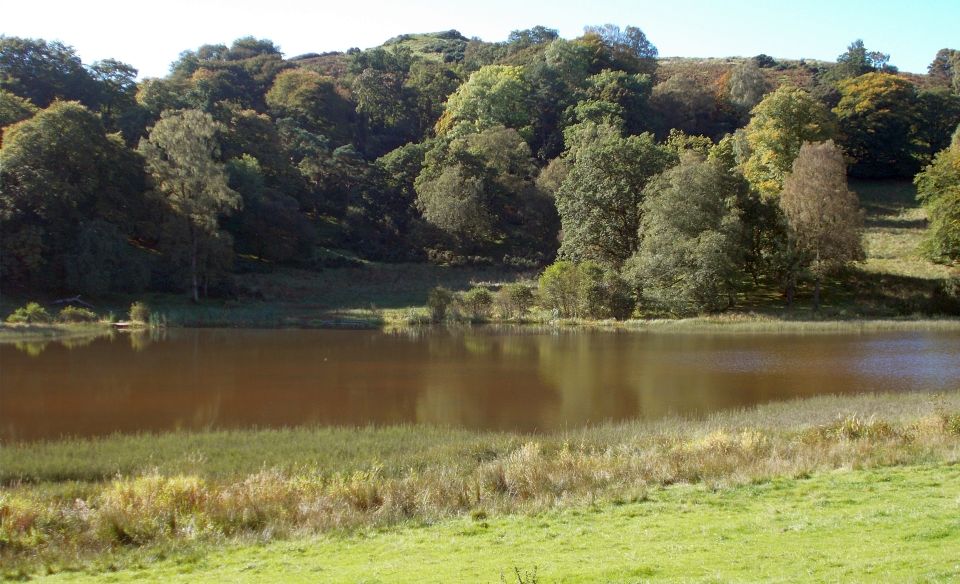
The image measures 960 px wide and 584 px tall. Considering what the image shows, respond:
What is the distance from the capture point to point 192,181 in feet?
180

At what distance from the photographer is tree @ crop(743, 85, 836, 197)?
63.4 m

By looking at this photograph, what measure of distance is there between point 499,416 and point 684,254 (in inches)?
1222

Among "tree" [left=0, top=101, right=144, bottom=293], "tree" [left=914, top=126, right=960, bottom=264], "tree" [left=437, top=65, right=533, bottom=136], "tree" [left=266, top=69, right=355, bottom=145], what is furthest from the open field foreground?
"tree" [left=266, top=69, right=355, bottom=145]

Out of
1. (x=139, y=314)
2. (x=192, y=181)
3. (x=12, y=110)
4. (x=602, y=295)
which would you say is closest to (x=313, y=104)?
(x=12, y=110)

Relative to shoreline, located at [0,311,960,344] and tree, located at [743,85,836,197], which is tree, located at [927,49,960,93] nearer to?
tree, located at [743,85,836,197]

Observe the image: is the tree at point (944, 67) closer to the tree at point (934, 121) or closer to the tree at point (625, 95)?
the tree at point (934, 121)

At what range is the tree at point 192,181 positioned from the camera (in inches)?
2142

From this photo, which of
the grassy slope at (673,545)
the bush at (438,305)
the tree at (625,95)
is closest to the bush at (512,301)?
the bush at (438,305)

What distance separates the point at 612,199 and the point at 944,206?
21357 mm

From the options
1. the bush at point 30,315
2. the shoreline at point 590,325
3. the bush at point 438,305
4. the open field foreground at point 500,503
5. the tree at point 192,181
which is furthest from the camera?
the tree at point 192,181

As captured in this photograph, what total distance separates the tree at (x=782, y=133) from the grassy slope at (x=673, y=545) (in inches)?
2188

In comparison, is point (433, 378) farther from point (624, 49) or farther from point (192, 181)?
point (624, 49)

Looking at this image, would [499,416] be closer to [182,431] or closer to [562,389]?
[562,389]

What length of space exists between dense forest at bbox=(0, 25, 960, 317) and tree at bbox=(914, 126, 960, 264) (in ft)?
0.50
